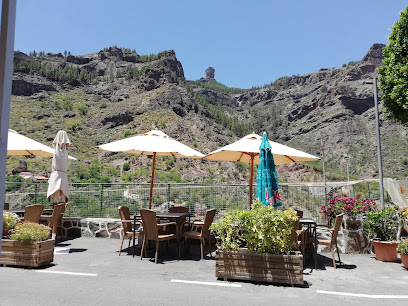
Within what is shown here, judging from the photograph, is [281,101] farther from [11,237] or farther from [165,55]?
[11,237]

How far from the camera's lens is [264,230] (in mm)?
4684

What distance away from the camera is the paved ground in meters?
3.85

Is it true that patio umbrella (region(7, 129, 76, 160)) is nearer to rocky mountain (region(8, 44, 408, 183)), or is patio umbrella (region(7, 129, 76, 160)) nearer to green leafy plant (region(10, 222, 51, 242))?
green leafy plant (region(10, 222, 51, 242))

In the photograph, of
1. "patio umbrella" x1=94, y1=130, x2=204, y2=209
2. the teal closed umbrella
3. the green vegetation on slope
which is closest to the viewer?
the teal closed umbrella

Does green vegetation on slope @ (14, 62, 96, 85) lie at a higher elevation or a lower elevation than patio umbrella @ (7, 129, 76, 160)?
higher

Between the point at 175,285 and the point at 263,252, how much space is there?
54.4 inches

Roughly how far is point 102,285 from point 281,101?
10606 centimetres

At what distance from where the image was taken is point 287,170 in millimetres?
54969

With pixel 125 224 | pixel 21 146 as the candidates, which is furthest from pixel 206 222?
pixel 21 146

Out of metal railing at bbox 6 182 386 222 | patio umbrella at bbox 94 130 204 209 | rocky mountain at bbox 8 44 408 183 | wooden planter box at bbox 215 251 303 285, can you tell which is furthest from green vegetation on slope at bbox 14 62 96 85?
wooden planter box at bbox 215 251 303 285

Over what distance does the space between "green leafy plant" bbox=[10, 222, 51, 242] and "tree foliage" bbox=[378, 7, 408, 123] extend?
31.8 ft

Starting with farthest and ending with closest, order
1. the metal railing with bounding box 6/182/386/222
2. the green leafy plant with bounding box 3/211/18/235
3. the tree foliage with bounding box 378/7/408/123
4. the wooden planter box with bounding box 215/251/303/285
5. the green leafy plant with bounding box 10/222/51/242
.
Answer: the metal railing with bounding box 6/182/386/222 → the tree foliage with bounding box 378/7/408/123 → the green leafy plant with bounding box 3/211/18/235 → the green leafy plant with bounding box 10/222/51/242 → the wooden planter box with bounding box 215/251/303/285

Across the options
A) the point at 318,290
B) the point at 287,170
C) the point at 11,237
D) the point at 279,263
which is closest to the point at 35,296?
the point at 11,237

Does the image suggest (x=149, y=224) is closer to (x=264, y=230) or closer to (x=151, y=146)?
(x=151, y=146)
